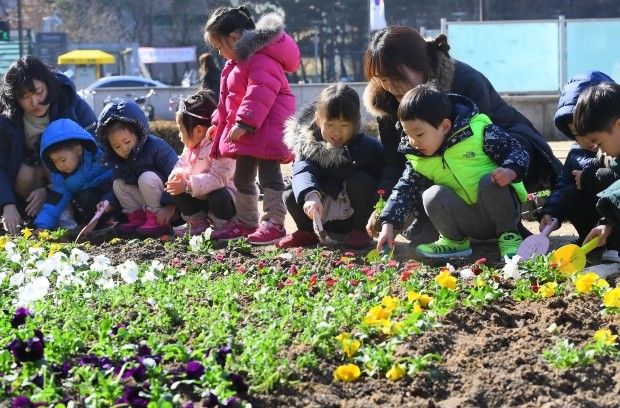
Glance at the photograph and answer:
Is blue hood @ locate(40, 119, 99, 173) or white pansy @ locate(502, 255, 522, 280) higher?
blue hood @ locate(40, 119, 99, 173)

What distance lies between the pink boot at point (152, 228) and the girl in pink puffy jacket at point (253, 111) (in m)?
0.44

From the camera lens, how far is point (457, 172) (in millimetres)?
5566

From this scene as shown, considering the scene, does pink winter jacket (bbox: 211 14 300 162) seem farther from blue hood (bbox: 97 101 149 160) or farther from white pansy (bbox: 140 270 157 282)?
white pansy (bbox: 140 270 157 282)

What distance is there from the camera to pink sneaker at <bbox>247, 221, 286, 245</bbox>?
21.9 feet

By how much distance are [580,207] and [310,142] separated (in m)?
1.56

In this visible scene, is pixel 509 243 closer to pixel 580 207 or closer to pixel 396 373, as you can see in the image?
pixel 580 207

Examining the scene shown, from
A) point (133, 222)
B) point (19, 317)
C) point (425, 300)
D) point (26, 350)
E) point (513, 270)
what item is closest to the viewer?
point (26, 350)

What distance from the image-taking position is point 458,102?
5723 millimetres

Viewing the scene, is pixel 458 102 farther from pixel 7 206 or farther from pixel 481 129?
pixel 7 206

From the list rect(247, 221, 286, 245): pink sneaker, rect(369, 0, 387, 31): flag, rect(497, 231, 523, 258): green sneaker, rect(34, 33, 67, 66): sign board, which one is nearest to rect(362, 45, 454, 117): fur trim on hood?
rect(497, 231, 523, 258): green sneaker

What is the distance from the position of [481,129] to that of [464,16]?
44.9 m

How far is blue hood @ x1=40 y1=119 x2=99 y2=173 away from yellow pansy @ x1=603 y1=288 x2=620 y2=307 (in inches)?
178

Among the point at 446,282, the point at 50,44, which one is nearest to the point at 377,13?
the point at 446,282

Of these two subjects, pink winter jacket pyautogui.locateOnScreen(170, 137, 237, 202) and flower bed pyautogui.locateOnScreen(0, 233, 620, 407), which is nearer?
flower bed pyautogui.locateOnScreen(0, 233, 620, 407)
